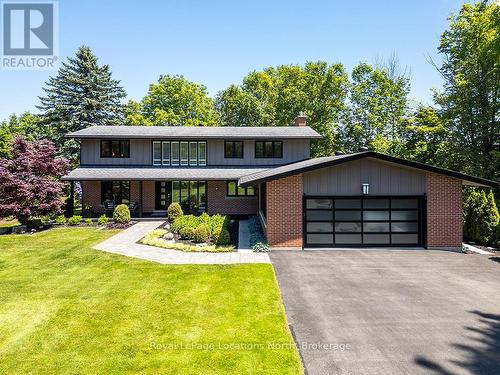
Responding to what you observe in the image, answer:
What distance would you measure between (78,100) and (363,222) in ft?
123

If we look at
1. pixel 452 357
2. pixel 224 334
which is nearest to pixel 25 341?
pixel 224 334

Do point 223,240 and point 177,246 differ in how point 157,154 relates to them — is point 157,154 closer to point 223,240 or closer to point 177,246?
point 177,246

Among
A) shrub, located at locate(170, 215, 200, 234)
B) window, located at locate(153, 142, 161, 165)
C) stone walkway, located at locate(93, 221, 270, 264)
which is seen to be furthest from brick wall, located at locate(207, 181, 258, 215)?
stone walkway, located at locate(93, 221, 270, 264)

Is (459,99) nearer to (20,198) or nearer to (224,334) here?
(224,334)

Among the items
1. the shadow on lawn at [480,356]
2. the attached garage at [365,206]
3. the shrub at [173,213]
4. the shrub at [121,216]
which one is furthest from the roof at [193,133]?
the shadow on lawn at [480,356]

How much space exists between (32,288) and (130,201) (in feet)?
50.6

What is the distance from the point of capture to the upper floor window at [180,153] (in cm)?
2605

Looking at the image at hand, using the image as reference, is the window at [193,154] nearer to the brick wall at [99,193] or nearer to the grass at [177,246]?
the brick wall at [99,193]

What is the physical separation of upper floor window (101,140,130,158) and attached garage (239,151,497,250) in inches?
568

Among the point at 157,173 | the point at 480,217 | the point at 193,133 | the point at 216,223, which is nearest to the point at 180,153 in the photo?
the point at 193,133

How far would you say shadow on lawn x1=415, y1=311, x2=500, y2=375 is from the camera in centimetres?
618

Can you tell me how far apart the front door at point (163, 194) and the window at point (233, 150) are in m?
5.41

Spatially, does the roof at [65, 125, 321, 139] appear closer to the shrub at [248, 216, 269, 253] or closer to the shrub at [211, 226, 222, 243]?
the shrub at [248, 216, 269, 253]

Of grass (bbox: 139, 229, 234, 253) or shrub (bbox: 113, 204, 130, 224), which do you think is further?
shrub (bbox: 113, 204, 130, 224)
